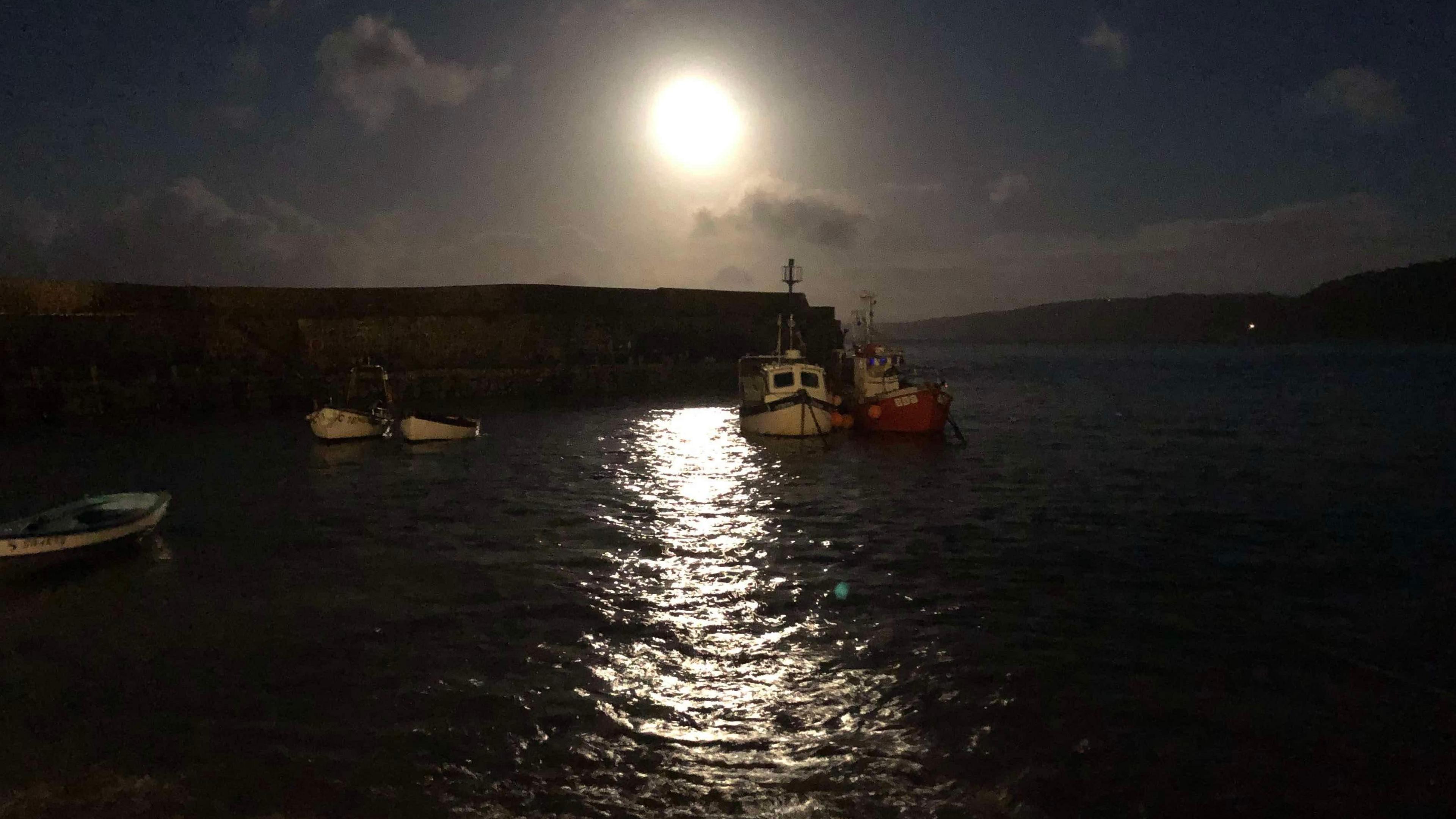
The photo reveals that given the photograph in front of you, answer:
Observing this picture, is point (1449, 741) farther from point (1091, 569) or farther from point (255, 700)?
point (255, 700)

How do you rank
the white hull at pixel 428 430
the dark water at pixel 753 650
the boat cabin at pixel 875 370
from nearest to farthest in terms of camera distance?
the dark water at pixel 753 650 → the white hull at pixel 428 430 → the boat cabin at pixel 875 370

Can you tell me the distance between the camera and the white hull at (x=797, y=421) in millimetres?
26562

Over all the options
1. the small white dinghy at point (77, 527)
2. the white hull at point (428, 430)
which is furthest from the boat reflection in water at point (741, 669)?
the white hull at point (428, 430)

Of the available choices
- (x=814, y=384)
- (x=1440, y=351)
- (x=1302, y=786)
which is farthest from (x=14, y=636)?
(x=1440, y=351)

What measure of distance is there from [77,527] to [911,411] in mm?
21945

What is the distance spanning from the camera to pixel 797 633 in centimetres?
937

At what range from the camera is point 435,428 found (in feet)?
88.4

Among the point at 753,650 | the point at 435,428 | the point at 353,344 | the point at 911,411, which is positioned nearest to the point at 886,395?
the point at 911,411

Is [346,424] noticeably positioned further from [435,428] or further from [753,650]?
[753,650]

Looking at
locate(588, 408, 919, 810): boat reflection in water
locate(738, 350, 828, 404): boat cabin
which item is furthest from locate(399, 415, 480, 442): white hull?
locate(588, 408, 919, 810): boat reflection in water

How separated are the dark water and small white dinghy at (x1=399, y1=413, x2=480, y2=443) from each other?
7.14 meters

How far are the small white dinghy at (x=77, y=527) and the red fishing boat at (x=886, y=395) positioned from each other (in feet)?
66.8

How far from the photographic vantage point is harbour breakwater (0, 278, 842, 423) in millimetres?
35188

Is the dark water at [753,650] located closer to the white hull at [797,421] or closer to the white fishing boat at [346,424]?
the white hull at [797,421]
